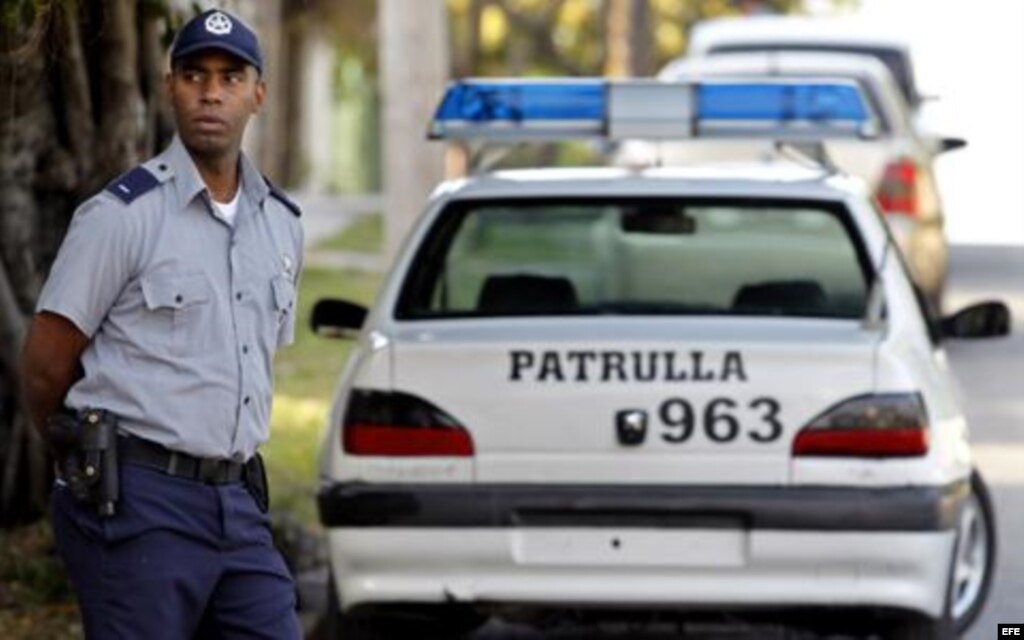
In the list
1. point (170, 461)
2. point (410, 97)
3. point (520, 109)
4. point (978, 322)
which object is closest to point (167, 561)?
point (170, 461)

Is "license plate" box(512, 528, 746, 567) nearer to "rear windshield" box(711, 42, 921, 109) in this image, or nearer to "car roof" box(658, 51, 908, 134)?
"car roof" box(658, 51, 908, 134)

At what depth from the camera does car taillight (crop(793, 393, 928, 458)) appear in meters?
7.82

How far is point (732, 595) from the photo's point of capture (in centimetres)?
782

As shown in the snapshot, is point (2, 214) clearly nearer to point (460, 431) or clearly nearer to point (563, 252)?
point (460, 431)

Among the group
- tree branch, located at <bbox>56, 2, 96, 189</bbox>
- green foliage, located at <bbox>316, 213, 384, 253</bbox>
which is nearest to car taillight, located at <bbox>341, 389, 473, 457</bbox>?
tree branch, located at <bbox>56, 2, 96, 189</bbox>

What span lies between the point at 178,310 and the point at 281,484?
7.25 metres

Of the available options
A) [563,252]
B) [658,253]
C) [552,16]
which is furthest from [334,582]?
[552,16]

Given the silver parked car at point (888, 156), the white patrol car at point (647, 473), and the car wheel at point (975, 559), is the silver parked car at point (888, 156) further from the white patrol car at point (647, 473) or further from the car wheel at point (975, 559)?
the white patrol car at point (647, 473)

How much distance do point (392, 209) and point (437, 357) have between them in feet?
40.0

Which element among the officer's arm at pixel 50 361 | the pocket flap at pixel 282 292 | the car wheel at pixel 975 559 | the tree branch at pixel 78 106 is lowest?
the car wheel at pixel 975 559

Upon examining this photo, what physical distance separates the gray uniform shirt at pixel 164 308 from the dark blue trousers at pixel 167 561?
94mm

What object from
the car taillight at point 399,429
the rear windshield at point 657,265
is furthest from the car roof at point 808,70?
the car taillight at point 399,429

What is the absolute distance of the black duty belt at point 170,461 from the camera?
5270 millimetres

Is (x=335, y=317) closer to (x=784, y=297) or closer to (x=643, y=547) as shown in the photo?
(x=784, y=297)
